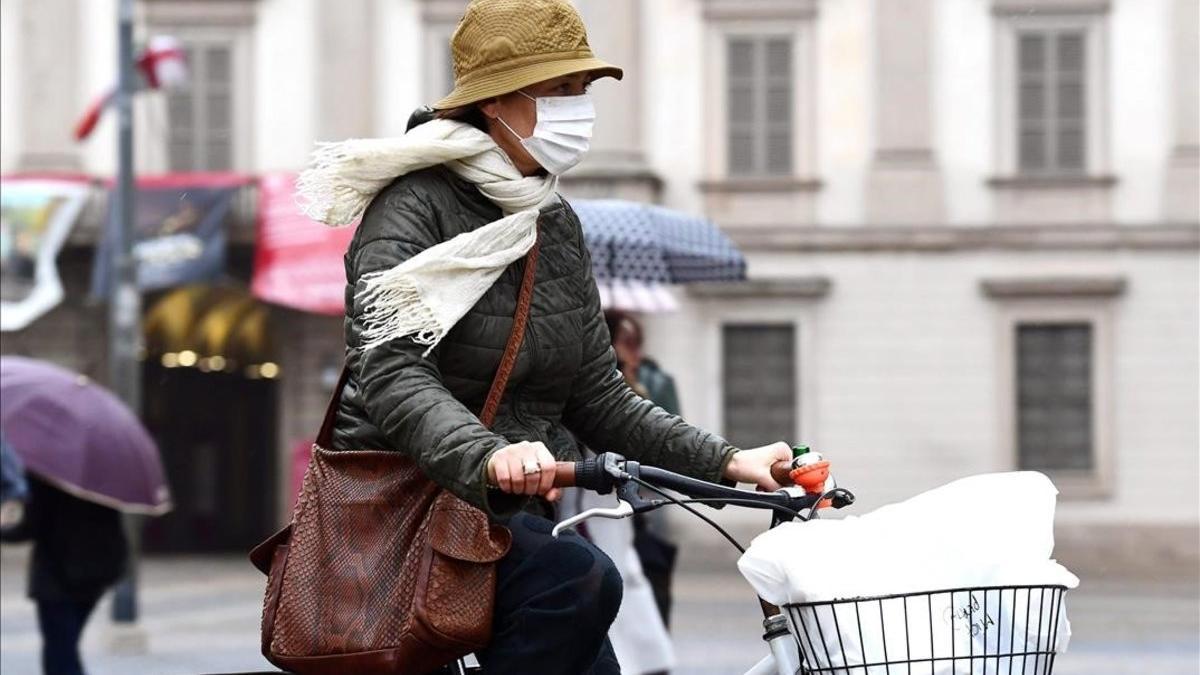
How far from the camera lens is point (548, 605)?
143 inches

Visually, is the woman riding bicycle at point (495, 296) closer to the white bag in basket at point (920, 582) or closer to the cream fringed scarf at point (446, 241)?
the cream fringed scarf at point (446, 241)

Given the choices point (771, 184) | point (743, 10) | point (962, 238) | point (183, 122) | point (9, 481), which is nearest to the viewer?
point (9, 481)

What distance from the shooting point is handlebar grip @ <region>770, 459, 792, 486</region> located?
152 inches

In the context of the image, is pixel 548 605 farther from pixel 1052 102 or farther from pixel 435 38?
pixel 435 38

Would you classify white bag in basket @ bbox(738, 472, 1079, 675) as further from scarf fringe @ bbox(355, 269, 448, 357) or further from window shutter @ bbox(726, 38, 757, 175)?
window shutter @ bbox(726, 38, 757, 175)

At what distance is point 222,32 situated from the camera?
28.9 m

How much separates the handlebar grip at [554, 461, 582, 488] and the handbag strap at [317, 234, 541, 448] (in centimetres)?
29

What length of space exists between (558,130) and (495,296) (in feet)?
0.99

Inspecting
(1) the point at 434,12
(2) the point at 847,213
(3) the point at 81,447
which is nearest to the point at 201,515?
(1) the point at 434,12

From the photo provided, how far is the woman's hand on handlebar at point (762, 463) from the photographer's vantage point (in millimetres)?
3887

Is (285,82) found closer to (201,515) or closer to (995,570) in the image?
(201,515)

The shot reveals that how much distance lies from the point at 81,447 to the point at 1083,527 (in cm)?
1840

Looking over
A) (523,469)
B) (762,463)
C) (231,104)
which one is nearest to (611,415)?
(762,463)

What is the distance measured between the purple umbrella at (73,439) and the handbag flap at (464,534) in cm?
676
